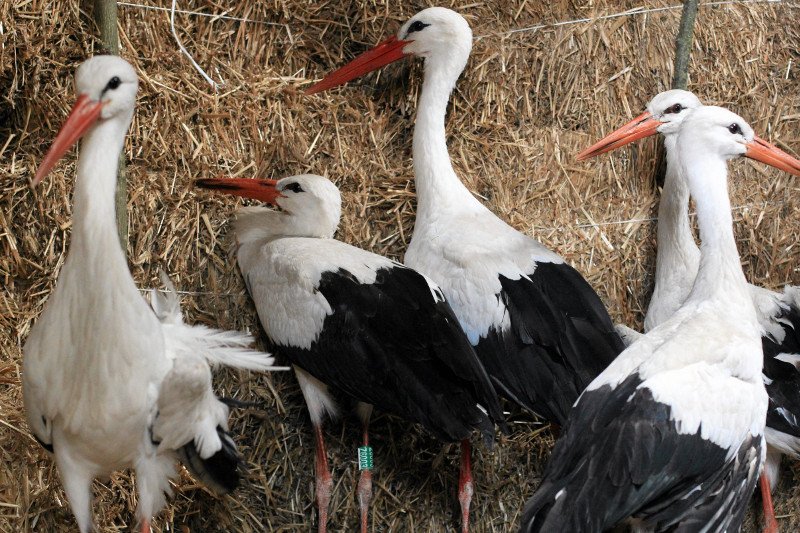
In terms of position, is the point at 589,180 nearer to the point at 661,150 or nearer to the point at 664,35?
the point at 661,150

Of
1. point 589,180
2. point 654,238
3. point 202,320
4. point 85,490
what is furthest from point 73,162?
point 654,238

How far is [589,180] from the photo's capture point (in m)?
5.26

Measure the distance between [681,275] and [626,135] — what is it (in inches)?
26.3

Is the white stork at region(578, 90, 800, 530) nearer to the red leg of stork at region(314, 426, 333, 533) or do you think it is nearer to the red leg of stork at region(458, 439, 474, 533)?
the red leg of stork at region(458, 439, 474, 533)

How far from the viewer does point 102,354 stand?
3389 millimetres

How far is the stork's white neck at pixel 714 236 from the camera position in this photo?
4.14 m

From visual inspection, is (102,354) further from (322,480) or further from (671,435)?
(671,435)

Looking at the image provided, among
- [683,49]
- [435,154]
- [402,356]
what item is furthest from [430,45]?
[402,356]

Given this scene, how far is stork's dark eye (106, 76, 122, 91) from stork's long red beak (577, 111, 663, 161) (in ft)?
7.67

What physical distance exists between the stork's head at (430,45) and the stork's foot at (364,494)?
169cm

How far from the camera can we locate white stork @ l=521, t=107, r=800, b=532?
138 inches

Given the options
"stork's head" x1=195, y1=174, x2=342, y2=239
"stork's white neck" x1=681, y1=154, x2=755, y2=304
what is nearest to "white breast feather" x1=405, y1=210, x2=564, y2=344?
"stork's head" x1=195, y1=174, x2=342, y2=239

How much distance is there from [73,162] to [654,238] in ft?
8.64

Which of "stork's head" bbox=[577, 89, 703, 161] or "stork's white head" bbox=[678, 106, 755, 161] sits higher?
"stork's white head" bbox=[678, 106, 755, 161]
